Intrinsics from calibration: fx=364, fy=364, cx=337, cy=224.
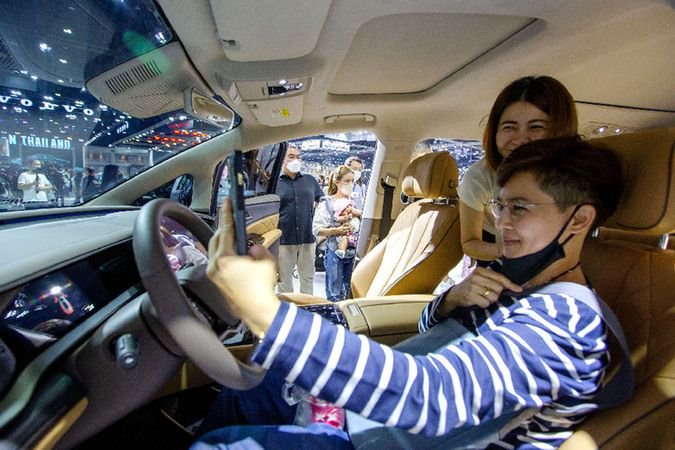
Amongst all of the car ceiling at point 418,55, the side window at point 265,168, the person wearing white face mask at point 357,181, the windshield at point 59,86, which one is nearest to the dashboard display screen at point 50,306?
the windshield at point 59,86

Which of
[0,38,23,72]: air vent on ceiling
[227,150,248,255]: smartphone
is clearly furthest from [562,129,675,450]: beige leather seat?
[0,38,23,72]: air vent on ceiling

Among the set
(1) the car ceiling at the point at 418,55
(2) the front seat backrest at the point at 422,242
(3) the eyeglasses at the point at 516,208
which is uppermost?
(1) the car ceiling at the point at 418,55

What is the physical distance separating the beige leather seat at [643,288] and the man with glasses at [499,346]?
0.15 ft

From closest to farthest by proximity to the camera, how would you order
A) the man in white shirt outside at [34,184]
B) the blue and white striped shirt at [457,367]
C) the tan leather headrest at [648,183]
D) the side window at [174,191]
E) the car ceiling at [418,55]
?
the blue and white striped shirt at [457,367]
the tan leather headrest at [648,183]
the car ceiling at [418,55]
the man in white shirt outside at [34,184]
the side window at [174,191]

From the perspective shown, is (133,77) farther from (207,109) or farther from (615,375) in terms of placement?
(615,375)

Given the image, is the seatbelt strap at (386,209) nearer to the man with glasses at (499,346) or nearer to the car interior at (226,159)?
the car interior at (226,159)

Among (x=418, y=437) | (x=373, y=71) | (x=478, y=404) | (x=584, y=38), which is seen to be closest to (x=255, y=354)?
(x=478, y=404)

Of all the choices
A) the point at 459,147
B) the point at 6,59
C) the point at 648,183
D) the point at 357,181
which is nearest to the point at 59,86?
the point at 6,59

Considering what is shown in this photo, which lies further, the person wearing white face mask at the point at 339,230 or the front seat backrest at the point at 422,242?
the person wearing white face mask at the point at 339,230

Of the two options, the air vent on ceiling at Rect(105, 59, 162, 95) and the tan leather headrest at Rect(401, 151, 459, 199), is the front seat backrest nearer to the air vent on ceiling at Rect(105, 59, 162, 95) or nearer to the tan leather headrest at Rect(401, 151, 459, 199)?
the tan leather headrest at Rect(401, 151, 459, 199)

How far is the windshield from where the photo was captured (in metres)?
1.47

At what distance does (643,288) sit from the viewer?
0.89 metres

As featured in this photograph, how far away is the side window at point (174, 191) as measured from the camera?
7.99 feet

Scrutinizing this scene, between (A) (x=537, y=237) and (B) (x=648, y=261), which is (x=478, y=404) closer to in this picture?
(A) (x=537, y=237)
